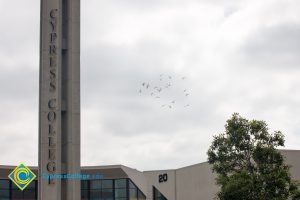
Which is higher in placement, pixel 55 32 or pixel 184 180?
pixel 55 32

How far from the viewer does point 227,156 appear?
183 ft

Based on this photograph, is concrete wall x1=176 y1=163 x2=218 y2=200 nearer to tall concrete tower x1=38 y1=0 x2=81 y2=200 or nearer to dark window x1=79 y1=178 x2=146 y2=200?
tall concrete tower x1=38 y1=0 x2=81 y2=200

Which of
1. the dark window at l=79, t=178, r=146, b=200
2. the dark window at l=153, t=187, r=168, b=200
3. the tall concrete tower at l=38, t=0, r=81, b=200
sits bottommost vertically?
the dark window at l=153, t=187, r=168, b=200

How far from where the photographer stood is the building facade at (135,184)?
72875 millimetres

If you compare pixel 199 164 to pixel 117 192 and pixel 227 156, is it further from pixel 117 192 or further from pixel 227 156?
pixel 117 192

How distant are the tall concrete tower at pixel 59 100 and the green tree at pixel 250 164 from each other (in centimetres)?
1557

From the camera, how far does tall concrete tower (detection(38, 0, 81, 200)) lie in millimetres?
64125

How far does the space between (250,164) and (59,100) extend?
66.5ft

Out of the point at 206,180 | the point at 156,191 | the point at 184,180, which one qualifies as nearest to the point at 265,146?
the point at 206,180

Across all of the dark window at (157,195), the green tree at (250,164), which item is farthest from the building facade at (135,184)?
the green tree at (250,164)

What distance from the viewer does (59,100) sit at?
214ft

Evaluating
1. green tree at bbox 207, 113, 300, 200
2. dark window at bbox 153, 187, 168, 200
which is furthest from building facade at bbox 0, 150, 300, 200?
green tree at bbox 207, 113, 300, 200

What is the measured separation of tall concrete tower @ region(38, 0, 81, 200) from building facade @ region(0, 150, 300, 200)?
14336mm

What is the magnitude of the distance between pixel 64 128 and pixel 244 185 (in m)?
20.7
